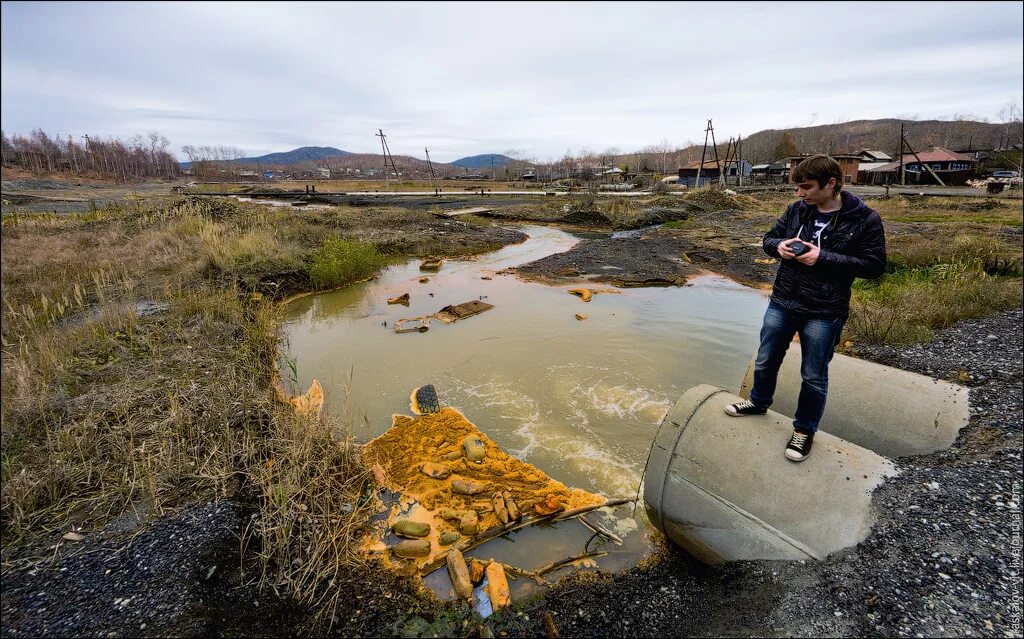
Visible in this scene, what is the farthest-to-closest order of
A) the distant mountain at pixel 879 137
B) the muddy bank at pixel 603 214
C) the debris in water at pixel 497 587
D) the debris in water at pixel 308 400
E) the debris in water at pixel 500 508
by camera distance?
the distant mountain at pixel 879 137, the muddy bank at pixel 603 214, the debris in water at pixel 308 400, the debris in water at pixel 500 508, the debris in water at pixel 497 587

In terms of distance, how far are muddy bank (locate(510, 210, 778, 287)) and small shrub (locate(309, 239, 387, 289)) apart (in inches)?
170

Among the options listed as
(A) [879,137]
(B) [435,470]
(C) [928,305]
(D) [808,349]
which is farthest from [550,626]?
(A) [879,137]

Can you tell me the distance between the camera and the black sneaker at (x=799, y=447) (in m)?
3.07

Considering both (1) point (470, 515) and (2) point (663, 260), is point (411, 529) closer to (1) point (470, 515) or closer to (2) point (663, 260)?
(1) point (470, 515)

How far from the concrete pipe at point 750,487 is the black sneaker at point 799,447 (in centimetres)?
4

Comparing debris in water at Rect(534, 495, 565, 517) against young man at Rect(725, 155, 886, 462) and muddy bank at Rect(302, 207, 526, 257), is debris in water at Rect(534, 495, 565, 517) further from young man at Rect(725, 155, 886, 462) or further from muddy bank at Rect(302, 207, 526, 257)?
muddy bank at Rect(302, 207, 526, 257)

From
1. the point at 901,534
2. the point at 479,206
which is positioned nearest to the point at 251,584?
the point at 901,534

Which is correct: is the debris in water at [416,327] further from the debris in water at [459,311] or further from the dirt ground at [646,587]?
the dirt ground at [646,587]

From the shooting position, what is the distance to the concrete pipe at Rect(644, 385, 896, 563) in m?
2.89

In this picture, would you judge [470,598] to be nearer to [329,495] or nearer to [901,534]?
[329,495]

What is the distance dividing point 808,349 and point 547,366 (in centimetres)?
452

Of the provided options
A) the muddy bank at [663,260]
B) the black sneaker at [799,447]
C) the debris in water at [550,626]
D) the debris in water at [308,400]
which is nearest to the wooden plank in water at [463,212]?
the muddy bank at [663,260]

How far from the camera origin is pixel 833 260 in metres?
2.92

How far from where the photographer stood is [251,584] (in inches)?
123
